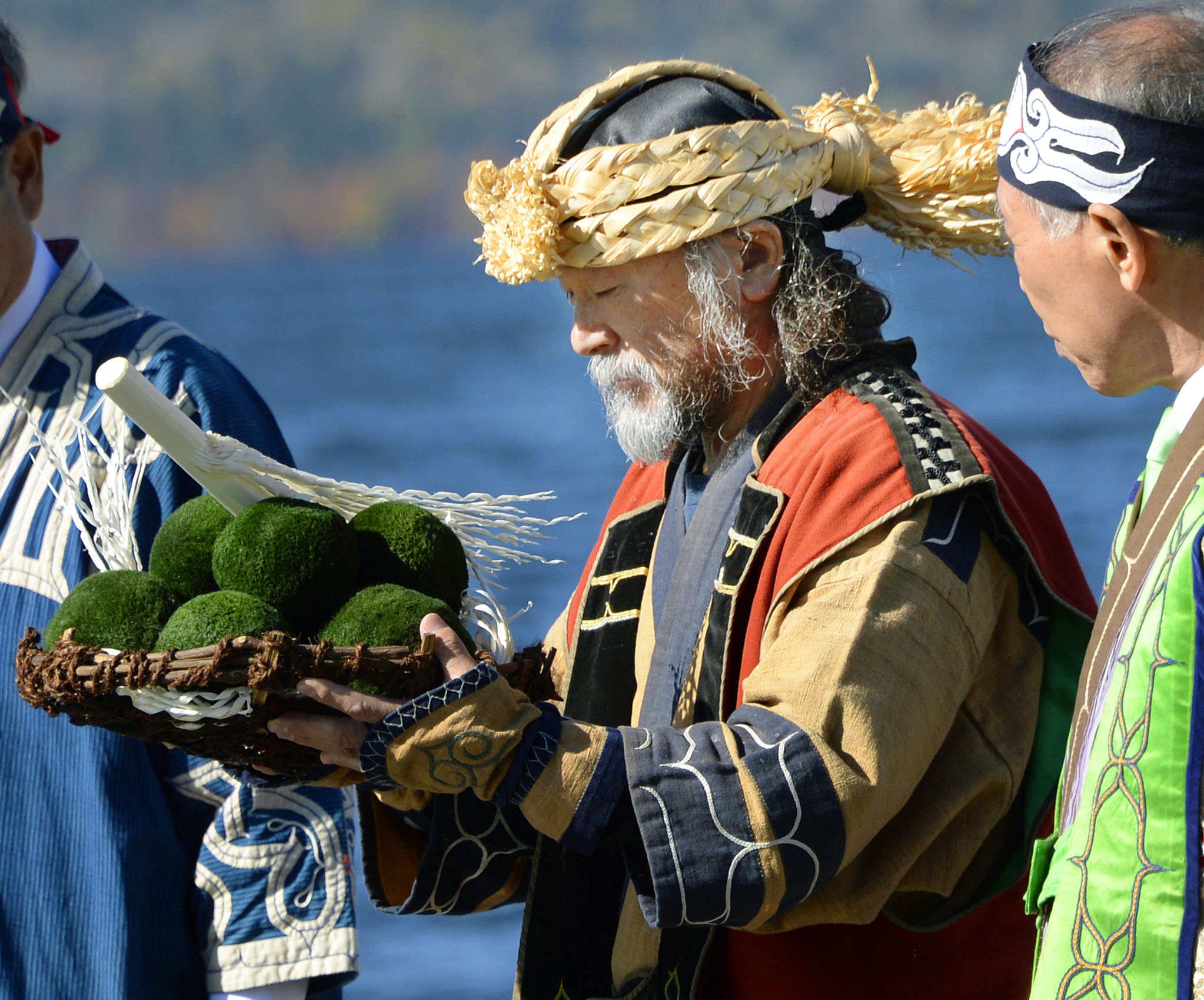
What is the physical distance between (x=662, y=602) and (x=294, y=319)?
43405mm

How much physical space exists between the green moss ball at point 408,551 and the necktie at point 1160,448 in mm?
831

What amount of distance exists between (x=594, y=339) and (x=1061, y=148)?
0.88 metres

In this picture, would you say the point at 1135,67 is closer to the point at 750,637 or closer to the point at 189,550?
the point at 750,637

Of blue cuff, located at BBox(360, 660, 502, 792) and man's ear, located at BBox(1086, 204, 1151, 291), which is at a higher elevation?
man's ear, located at BBox(1086, 204, 1151, 291)

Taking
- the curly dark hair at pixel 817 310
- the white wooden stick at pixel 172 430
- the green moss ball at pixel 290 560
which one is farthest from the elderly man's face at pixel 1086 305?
the white wooden stick at pixel 172 430

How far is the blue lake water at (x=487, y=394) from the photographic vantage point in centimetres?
684

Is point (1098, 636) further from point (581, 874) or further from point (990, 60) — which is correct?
point (990, 60)

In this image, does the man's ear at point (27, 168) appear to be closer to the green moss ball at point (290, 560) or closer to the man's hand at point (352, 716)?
the green moss ball at point (290, 560)

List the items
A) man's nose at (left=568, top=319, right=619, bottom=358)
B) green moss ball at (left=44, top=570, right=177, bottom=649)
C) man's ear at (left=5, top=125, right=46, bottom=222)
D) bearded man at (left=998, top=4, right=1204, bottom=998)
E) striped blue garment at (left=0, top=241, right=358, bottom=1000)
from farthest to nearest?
man's ear at (left=5, top=125, right=46, bottom=222) → striped blue garment at (left=0, top=241, right=358, bottom=1000) → man's nose at (left=568, top=319, right=619, bottom=358) → green moss ball at (left=44, top=570, right=177, bottom=649) → bearded man at (left=998, top=4, right=1204, bottom=998)

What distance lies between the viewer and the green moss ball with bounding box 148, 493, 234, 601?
6.41 feet

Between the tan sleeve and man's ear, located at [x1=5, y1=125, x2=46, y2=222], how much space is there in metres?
1.57

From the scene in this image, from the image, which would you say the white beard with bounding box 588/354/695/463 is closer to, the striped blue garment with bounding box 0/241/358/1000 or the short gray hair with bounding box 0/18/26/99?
the striped blue garment with bounding box 0/241/358/1000

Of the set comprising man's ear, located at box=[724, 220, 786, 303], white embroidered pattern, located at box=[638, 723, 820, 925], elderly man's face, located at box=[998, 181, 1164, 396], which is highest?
man's ear, located at box=[724, 220, 786, 303]

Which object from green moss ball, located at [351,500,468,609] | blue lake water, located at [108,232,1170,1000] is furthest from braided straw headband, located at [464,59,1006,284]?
green moss ball, located at [351,500,468,609]
